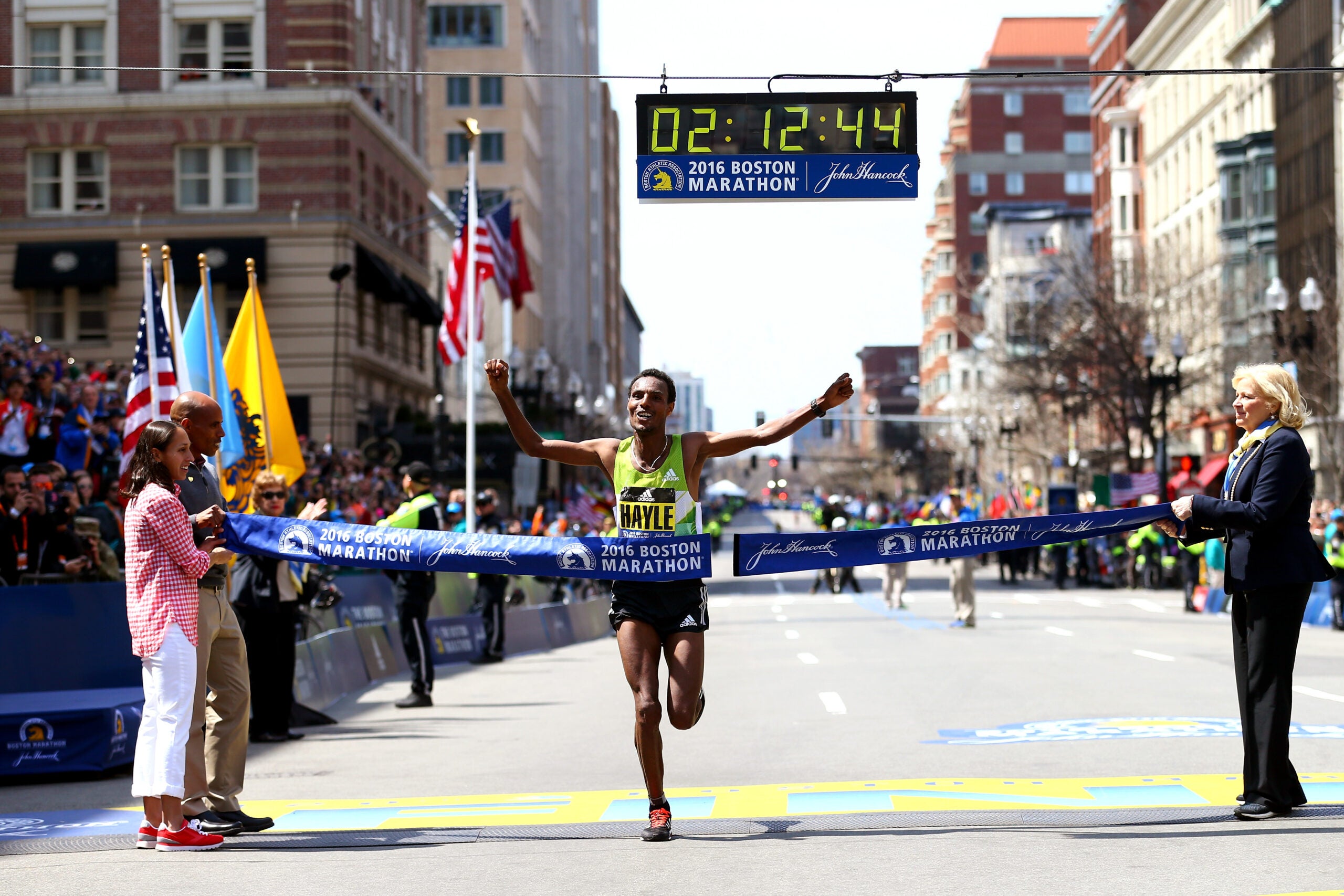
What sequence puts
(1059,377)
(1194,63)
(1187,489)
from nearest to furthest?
(1187,489), (1059,377), (1194,63)

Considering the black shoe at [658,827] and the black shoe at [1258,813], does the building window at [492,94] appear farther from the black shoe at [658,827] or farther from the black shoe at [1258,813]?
the black shoe at [1258,813]

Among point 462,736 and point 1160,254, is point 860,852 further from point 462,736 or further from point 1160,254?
point 1160,254

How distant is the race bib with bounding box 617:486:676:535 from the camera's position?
29.5ft

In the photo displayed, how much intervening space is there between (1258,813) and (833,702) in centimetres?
742

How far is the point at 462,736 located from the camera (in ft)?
46.6

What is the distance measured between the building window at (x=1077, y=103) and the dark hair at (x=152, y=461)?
14444 cm

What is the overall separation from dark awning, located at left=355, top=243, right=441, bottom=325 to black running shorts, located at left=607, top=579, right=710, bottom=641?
42.7 meters

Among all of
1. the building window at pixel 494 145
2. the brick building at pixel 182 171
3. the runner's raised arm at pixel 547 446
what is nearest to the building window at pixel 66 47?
the brick building at pixel 182 171

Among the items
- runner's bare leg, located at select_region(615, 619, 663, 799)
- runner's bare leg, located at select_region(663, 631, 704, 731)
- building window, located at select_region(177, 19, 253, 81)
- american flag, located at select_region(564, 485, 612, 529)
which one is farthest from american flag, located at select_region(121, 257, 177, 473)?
building window, located at select_region(177, 19, 253, 81)

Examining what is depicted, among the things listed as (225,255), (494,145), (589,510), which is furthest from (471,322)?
(494,145)

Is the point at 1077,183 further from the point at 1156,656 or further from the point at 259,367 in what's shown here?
the point at 259,367

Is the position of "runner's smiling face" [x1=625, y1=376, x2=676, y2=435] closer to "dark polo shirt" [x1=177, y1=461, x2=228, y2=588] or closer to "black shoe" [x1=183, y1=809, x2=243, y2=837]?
"dark polo shirt" [x1=177, y1=461, x2=228, y2=588]

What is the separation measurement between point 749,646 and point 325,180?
1123 inches

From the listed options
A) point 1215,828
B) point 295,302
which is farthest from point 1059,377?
point 1215,828
